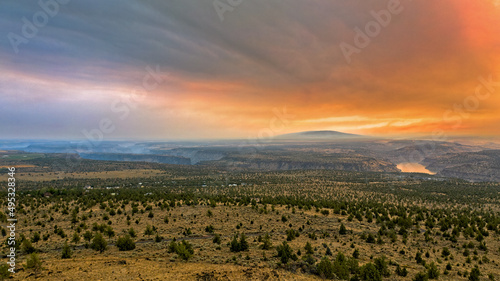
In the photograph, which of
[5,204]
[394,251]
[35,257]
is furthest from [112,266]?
[5,204]

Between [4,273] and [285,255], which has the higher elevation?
[4,273]

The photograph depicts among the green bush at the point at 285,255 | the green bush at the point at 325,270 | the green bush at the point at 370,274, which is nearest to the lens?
the green bush at the point at 370,274

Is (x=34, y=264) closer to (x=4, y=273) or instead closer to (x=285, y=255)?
(x=4, y=273)

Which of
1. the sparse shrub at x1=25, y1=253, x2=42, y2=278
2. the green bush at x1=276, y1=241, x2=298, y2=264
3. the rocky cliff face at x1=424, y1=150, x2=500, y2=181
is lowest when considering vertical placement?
the rocky cliff face at x1=424, y1=150, x2=500, y2=181

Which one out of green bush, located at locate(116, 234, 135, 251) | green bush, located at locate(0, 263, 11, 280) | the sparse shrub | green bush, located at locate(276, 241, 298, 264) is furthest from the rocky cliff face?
green bush, located at locate(0, 263, 11, 280)

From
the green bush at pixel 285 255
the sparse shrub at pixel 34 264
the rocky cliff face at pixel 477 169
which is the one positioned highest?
the sparse shrub at pixel 34 264

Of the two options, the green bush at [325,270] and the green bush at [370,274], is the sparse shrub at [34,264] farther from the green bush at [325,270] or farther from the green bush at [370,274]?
the green bush at [370,274]

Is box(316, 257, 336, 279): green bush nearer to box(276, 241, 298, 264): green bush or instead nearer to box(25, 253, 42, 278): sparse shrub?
box(276, 241, 298, 264): green bush

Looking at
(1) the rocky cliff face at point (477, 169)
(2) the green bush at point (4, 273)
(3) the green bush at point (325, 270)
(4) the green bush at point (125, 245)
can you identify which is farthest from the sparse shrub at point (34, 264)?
(1) the rocky cliff face at point (477, 169)

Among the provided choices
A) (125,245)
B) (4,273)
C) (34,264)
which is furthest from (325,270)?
(4,273)

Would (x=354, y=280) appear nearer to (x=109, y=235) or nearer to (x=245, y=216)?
(x=245, y=216)

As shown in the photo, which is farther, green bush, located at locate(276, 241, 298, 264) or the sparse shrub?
green bush, located at locate(276, 241, 298, 264)
